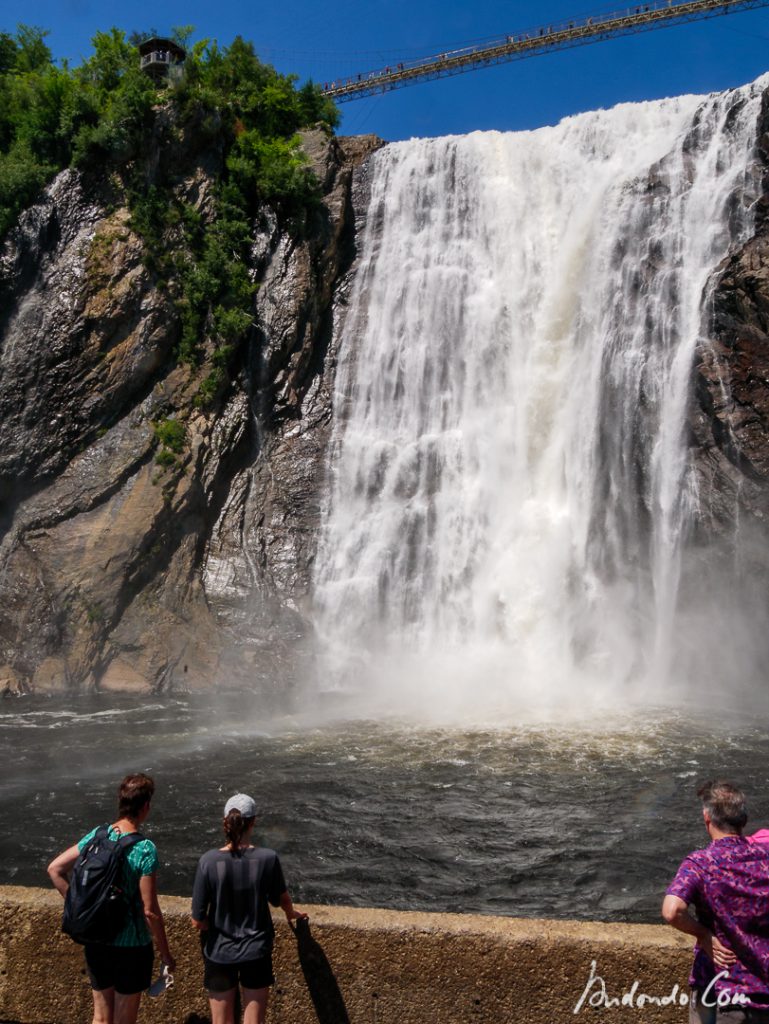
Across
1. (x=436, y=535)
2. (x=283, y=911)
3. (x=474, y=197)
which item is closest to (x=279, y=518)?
(x=436, y=535)

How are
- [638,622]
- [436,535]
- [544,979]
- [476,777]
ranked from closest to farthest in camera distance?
[544,979]
[476,777]
[638,622]
[436,535]

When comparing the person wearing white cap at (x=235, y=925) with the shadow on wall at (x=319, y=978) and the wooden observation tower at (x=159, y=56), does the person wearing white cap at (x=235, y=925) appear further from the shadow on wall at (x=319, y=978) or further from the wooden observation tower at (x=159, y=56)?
the wooden observation tower at (x=159, y=56)

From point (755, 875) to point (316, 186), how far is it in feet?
88.2

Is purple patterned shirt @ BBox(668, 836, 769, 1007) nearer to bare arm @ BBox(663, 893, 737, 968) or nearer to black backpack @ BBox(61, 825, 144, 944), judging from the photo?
bare arm @ BBox(663, 893, 737, 968)

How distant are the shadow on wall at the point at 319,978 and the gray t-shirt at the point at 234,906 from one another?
0.39m

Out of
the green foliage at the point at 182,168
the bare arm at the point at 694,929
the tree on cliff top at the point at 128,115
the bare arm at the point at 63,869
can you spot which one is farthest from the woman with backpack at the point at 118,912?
the tree on cliff top at the point at 128,115

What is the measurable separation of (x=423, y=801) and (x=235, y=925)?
7603 millimetres

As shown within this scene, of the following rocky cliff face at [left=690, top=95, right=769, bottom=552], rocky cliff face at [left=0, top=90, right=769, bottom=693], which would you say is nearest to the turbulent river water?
rocky cliff face at [left=690, top=95, right=769, bottom=552]

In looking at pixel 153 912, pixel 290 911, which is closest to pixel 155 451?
pixel 290 911

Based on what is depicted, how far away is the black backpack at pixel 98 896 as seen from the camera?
4164mm

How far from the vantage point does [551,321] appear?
2473cm

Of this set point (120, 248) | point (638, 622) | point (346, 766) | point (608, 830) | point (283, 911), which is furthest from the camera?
point (120, 248)

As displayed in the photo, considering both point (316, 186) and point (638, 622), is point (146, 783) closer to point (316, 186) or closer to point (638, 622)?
point (638, 622)

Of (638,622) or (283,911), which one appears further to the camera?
(638,622)
